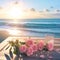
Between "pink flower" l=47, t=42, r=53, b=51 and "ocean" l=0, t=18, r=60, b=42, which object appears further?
"ocean" l=0, t=18, r=60, b=42

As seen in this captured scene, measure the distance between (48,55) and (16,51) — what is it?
271 mm

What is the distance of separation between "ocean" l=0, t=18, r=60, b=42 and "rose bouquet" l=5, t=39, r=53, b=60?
678mm

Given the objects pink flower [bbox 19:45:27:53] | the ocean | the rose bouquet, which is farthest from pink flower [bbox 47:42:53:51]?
the ocean

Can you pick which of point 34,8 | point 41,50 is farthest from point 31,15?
point 41,50

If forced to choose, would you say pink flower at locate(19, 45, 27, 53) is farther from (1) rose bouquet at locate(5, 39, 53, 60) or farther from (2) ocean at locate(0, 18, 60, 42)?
(2) ocean at locate(0, 18, 60, 42)

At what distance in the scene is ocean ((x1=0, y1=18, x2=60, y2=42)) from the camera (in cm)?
262

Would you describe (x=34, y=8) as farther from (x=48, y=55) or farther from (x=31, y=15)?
(x=48, y=55)

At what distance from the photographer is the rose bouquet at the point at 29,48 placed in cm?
190

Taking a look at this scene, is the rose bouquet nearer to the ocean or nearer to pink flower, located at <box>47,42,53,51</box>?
pink flower, located at <box>47,42,53,51</box>

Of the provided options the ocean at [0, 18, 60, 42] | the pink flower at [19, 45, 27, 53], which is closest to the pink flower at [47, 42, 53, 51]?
the pink flower at [19, 45, 27, 53]

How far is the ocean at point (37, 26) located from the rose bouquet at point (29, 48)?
678 millimetres

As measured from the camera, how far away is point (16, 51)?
1.94m

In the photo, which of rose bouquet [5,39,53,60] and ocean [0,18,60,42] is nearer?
rose bouquet [5,39,53,60]

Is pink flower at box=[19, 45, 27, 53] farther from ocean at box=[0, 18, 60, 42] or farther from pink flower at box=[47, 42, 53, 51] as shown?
ocean at box=[0, 18, 60, 42]
